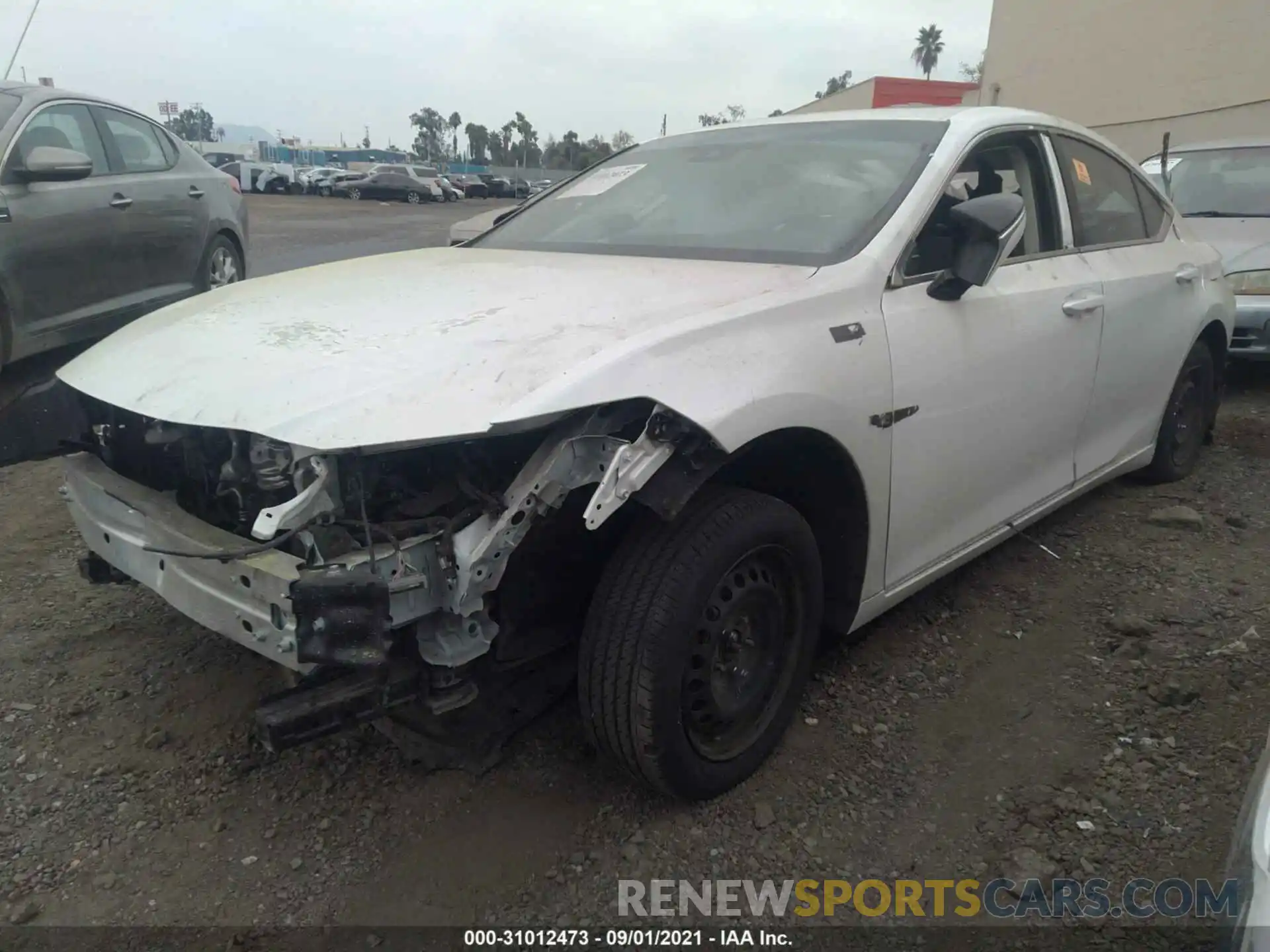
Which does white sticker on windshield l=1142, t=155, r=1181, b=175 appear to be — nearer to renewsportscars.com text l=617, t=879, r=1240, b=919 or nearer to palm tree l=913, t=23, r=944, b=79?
renewsportscars.com text l=617, t=879, r=1240, b=919

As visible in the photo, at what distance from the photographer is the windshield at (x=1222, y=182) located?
269 inches

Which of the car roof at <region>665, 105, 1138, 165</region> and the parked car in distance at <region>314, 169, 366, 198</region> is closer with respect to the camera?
the car roof at <region>665, 105, 1138, 165</region>

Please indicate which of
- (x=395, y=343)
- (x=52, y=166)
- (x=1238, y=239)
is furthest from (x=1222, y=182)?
(x=52, y=166)

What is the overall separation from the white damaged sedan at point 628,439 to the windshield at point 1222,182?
457 centimetres

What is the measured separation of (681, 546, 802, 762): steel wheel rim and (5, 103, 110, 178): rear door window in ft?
13.8

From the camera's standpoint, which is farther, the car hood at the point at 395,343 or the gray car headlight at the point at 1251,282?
the gray car headlight at the point at 1251,282

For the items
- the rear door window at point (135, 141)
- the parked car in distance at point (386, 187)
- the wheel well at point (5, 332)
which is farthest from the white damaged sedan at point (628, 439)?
the parked car in distance at point (386, 187)

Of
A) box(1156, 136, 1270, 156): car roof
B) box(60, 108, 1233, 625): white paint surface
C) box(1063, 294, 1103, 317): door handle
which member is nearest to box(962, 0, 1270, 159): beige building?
box(1156, 136, 1270, 156): car roof

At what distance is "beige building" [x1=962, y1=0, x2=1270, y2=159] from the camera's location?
1554cm

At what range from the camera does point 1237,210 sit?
682 cm

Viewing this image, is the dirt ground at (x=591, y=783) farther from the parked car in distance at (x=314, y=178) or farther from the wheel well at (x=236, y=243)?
the parked car in distance at (x=314, y=178)

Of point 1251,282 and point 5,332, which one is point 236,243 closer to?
point 5,332

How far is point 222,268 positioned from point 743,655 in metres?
5.15

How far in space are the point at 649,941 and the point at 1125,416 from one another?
9.42ft
